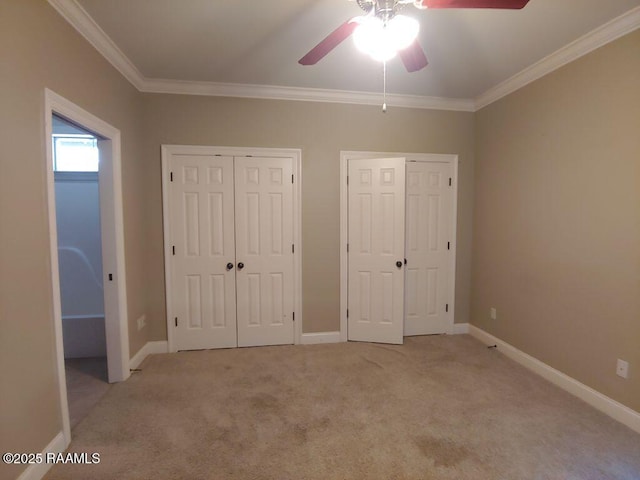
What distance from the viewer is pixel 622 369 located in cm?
213

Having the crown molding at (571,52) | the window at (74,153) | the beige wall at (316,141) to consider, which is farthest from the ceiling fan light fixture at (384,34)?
the window at (74,153)

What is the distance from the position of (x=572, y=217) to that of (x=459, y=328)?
179 cm

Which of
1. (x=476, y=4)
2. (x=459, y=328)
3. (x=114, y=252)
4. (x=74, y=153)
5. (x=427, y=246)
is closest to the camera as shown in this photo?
(x=476, y=4)

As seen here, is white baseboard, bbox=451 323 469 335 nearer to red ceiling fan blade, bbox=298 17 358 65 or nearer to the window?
red ceiling fan blade, bbox=298 17 358 65

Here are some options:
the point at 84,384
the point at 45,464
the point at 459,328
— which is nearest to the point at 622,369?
the point at 459,328

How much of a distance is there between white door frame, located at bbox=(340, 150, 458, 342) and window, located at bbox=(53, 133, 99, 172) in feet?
10.3

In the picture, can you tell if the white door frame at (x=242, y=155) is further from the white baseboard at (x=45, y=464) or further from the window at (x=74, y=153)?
the window at (x=74, y=153)

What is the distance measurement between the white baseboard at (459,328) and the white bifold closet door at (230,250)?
1984 mm

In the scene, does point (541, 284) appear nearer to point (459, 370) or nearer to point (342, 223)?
point (459, 370)

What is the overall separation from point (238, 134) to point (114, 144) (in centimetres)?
113

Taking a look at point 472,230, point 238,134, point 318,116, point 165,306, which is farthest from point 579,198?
point 165,306

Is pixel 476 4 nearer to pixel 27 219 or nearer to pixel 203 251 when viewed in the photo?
pixel 27 219

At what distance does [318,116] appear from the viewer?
3312mm

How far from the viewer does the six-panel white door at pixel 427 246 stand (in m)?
3.54
